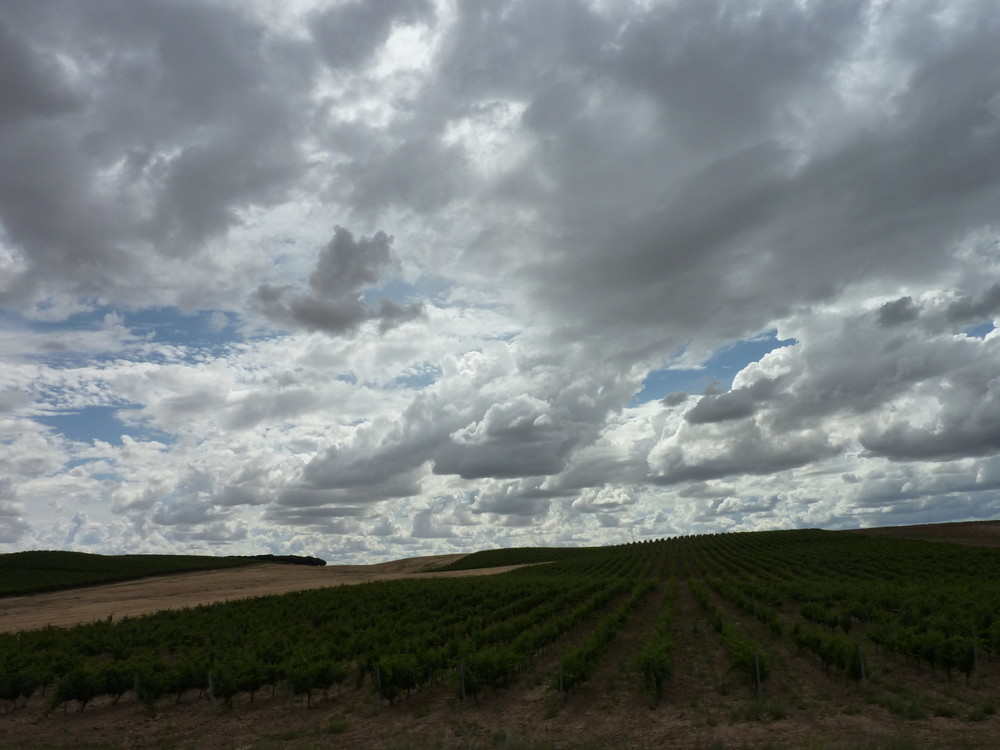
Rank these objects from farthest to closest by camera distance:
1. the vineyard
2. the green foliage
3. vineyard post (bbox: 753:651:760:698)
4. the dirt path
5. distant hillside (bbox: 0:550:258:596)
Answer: distant hillside (bbox: 0:550:258:596) < the dirt path < the green foliage < vineyard post (bbox: 753:651:760:698) < the vineyard

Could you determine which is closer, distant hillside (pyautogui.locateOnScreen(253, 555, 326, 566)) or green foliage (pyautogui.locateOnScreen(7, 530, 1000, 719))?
green foliage (pyautogui.locateOnScreen(7, 530, 1000, 719))

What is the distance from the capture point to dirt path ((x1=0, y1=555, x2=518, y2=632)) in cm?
6756

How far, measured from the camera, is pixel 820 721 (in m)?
20.3

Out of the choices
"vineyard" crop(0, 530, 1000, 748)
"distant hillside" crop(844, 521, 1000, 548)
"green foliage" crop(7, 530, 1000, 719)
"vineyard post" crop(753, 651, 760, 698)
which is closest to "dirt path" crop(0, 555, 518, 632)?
"green foliage" crop(7, 530, 1000, 719)

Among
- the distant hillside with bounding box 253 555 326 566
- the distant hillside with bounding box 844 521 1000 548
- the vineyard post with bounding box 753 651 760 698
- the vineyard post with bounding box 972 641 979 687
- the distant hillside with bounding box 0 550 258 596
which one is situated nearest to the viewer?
the vineyard post with bounding box 753 651 760 698

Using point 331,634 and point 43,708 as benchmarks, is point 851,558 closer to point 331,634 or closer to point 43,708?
point 331,634

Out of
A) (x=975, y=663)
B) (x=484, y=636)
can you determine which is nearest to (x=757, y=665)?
(x=975, y=663)

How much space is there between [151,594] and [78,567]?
136ft

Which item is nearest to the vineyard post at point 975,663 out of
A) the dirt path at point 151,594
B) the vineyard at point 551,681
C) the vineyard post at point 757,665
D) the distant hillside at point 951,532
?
the vineyard at point 551,681

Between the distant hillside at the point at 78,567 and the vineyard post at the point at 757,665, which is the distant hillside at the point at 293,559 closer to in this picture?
the distant hillside at the point at 78,567

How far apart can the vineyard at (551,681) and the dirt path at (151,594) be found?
1126 inches

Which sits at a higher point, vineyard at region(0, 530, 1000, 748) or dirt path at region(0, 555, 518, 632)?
vineyard at region(0, 530, 1000, 748)

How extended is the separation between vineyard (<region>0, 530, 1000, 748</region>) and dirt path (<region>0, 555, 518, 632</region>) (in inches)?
1126

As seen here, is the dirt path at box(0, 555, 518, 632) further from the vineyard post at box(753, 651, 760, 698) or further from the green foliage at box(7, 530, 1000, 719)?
the vineyard post at box(753, 651, 760, 698)
